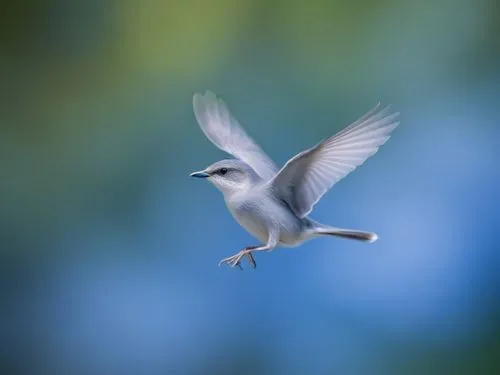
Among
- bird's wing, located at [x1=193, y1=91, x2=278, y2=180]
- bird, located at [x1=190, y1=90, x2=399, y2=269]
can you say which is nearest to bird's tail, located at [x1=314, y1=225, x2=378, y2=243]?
bird, located at [x1=190, y1=90, x2=399, y2=269]

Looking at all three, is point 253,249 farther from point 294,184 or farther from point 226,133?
point 226,133

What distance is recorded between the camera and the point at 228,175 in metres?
0.65

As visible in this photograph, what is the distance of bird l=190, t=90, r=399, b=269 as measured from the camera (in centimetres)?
59

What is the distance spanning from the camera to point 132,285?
1.20m

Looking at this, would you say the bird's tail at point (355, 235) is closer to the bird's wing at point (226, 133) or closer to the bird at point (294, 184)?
the bird at point (294, 184)

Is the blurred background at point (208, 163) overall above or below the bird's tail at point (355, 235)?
above

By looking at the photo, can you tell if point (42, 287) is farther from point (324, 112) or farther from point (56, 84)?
point (324, 112)

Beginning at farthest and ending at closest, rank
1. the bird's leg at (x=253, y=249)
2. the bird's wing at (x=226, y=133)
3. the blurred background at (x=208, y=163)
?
the blurred background at (x=208, y=163) → the bird's wing at (x=226, y=133) → the bird's leg at (x=253, y=249)

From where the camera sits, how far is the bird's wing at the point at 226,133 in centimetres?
76

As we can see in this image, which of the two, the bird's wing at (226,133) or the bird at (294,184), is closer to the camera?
the bird at (294,184)

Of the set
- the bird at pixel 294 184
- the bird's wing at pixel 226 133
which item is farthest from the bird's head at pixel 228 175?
the bird's wing at pixel 226 133

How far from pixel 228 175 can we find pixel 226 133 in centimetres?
16

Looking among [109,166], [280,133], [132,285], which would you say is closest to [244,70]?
[280,133]

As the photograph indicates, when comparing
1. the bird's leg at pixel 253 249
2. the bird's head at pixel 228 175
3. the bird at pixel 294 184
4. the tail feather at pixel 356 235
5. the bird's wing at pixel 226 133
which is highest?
the bird's wing at pixel 226 133
